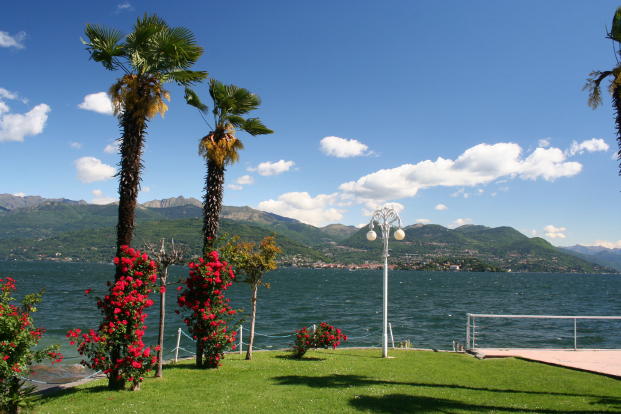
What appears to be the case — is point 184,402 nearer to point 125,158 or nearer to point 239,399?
point 239,399

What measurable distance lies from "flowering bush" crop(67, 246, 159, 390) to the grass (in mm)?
560

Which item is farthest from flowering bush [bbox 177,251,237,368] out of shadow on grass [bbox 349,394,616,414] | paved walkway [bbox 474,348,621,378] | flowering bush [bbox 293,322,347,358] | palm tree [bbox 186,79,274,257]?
paved walkway [bbox 474,348,621,378]

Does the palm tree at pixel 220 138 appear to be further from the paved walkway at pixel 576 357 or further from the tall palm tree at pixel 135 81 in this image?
the paved walkway at pixel 576 357

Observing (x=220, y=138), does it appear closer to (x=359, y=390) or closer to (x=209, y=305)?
(x=209, y=305)

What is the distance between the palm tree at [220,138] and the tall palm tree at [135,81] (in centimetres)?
242

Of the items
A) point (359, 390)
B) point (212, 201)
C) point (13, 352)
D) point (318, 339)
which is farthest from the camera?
point (318, 339)

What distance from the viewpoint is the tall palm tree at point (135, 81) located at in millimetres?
10609

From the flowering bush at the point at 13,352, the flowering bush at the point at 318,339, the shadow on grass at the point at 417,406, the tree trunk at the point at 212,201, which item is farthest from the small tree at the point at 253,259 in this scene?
the shadow on grass at the point at 417,406

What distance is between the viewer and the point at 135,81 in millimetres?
11070

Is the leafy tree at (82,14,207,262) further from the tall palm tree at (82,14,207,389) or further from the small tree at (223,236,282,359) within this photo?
the small tree at (223,236,282,359)

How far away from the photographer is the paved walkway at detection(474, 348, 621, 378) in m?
12.4

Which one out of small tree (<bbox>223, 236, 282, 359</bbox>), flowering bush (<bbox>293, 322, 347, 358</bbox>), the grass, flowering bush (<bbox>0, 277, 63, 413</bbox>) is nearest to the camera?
flowering bush (<bbox>0, 277, 63, 413</bbox>)

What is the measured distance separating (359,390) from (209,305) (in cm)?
534

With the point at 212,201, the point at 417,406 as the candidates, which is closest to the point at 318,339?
the point at 212,201
